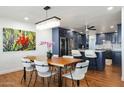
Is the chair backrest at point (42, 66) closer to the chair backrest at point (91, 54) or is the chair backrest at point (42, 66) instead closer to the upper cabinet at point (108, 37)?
the chair backrest at point (91, 54)

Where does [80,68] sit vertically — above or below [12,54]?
below

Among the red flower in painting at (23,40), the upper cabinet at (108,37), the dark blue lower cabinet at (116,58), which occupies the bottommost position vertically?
the dark blue lower cabinet at (116,58)

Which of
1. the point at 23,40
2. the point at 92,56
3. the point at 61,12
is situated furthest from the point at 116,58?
the point at 23,40

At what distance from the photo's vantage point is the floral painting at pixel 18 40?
4660 millimetres

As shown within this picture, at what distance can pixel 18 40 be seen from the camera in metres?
5.04

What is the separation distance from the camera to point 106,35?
10.1m

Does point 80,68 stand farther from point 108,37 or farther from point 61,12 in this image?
point 108,37

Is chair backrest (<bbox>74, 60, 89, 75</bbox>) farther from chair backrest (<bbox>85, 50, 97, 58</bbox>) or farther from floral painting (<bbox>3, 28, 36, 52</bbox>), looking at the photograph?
floral painting (<bbox>3, 28, 36, 52</bbox>)

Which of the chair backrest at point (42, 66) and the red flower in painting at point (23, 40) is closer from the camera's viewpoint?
the chair backrest at point (42, 66)

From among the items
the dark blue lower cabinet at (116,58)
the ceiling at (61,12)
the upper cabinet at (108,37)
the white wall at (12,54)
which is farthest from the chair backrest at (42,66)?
the upper cabinet at (108,37)

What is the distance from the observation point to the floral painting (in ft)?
15.3

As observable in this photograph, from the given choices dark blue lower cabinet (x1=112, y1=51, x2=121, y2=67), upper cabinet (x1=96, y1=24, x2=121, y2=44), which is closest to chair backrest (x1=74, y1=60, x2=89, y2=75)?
dark blue lower cabinet (x1=112, y1=51, x2=121, y2=67)

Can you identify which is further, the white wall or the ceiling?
the white wall
